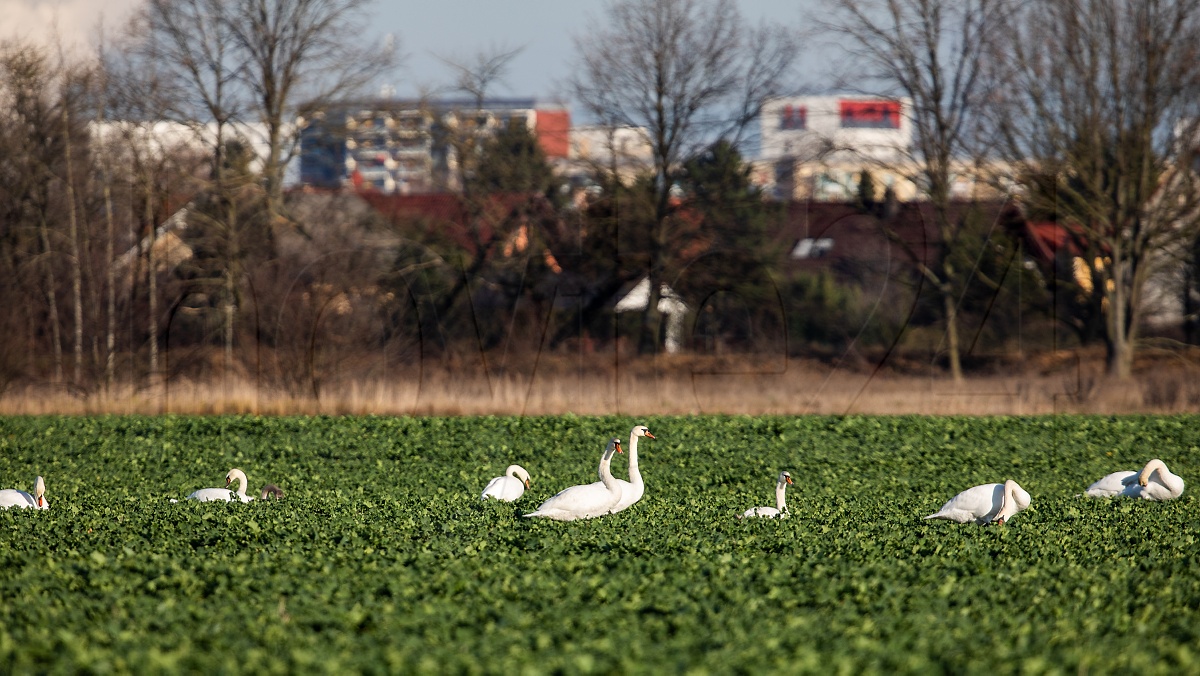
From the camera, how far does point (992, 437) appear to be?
21.2 m

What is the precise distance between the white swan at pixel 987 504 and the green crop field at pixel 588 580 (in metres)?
0.29

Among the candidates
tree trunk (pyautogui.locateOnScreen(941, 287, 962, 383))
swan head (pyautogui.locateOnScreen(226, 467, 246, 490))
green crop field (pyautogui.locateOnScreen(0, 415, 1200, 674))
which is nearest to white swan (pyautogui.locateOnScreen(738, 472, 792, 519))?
green crop field (pyautogui.locateOnScreen(0, 415, 1200, 674))

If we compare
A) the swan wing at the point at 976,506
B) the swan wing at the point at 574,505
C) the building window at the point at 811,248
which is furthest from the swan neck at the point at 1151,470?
the building window at the point at 811,248

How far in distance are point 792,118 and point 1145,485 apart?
23.7 m

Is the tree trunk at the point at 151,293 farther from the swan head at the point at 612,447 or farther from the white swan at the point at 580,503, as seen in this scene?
the white swan at the point at 580,503

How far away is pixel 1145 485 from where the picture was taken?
14.6m

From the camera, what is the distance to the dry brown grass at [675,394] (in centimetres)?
2420

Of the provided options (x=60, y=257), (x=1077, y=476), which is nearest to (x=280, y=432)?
(x=60, y=257)

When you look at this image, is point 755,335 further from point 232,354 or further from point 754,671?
point 754,671

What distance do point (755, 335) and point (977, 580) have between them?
2712 centimetres

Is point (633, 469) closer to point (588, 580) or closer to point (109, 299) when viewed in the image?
point (588, 580)

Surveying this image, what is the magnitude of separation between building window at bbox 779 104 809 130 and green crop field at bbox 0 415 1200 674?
19.3 meters

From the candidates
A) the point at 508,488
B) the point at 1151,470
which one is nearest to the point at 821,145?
the point at 1151,470

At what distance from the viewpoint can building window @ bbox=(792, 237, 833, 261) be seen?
137 feet
